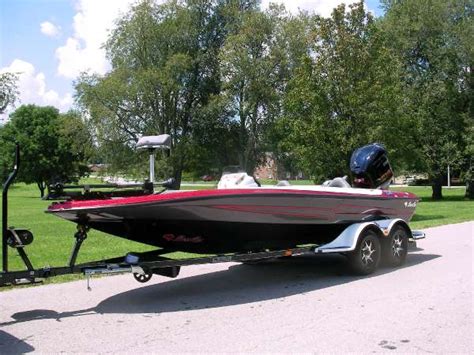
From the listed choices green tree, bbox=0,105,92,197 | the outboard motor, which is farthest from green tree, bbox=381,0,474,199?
green tree, bbox=0,105,92,197

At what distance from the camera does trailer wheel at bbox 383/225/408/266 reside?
359 inches

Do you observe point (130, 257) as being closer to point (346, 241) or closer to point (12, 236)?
point (12, 236)

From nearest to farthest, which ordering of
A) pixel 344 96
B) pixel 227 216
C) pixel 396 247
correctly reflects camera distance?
pixel 227 216, pixel 396 247, pixel 344 96

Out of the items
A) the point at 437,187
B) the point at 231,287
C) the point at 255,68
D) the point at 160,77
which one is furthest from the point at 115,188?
the point at 437,187

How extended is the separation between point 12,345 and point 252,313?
8.14ft

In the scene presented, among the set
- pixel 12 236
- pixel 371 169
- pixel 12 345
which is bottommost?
pixel 12 345

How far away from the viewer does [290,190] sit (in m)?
7.69

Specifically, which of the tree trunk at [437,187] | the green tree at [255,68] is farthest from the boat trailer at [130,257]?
the tree trunk at [437,187]

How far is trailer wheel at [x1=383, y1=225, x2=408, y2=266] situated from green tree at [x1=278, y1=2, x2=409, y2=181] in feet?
38.3

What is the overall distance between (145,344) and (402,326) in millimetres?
2535

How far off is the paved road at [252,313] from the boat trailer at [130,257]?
0.44m

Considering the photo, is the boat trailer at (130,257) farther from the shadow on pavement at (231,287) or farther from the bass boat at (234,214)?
the shadow on pavement at (231,287)

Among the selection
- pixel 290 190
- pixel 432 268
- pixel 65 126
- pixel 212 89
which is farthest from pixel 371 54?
pixel 65 126

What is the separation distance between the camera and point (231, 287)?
782 cm
